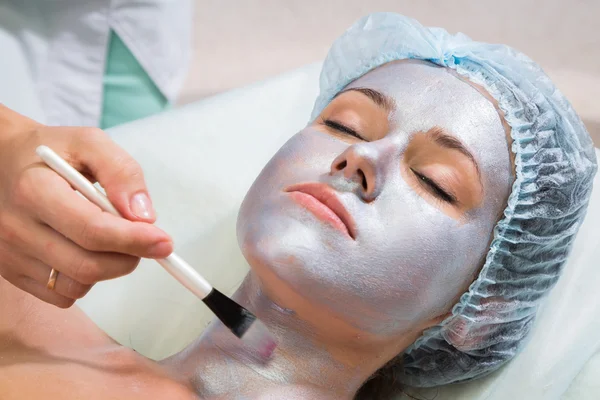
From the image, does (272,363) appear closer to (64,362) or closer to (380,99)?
(64,362)

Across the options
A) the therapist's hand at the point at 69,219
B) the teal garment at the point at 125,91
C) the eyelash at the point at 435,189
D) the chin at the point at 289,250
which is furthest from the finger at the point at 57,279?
the teal garment at the point at 125,91

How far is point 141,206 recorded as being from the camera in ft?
2.98

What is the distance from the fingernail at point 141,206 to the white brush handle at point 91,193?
0.07ft

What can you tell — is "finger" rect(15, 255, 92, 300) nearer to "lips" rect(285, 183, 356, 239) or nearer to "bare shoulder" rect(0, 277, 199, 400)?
"bare shoulder" rect(0, 277, 199, 400)

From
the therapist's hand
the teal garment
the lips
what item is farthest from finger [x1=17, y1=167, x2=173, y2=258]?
the teal garment

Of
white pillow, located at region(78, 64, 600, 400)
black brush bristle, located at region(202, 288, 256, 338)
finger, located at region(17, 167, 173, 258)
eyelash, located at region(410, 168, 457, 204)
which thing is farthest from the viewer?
white pillow, located at region(78, 64, 600, 400)

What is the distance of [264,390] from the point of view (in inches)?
44.6

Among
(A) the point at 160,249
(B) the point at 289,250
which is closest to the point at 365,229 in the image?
(B) the point at 289,250

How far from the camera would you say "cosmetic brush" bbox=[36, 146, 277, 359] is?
89 centimetres

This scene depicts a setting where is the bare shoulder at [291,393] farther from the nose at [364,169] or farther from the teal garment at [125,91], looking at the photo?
the teal garment at [125,91]

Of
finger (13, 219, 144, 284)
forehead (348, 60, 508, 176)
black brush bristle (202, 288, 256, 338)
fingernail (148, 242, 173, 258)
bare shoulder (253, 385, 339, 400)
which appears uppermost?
forehead (348, 60, 508, 176)

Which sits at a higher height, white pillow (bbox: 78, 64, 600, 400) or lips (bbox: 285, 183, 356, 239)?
lips (bbox: 285, 183, 356, 239)

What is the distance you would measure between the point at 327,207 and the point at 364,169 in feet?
0.28

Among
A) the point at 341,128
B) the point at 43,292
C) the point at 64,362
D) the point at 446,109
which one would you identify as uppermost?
the point at 446,109
